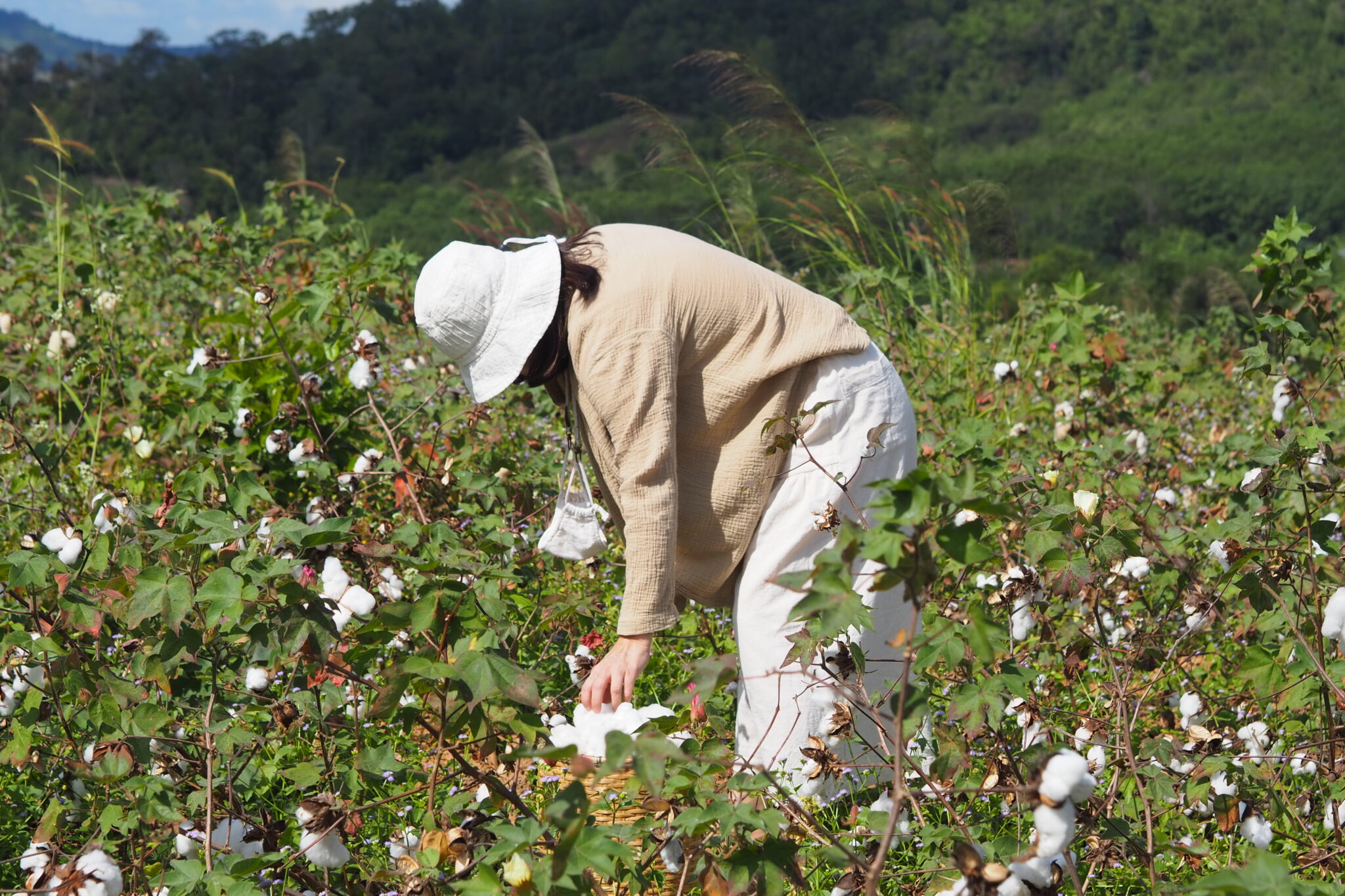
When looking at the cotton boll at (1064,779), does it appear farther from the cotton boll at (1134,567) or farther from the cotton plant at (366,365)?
the cotton plant at (366,365)

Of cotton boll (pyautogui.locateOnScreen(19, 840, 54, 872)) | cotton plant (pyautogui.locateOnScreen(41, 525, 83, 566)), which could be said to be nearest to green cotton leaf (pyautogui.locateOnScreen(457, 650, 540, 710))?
cotton boll (pyautogui.locateOnScreen(19, 840, 54, 872))

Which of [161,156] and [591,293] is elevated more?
[591,293]

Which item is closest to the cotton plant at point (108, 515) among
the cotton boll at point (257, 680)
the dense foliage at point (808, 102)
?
the cotton boll at point (257, 680)

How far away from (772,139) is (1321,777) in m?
3.84

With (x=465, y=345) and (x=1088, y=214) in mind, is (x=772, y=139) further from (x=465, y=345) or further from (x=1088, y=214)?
(x=1088, y=214)

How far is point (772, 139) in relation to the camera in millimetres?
5168

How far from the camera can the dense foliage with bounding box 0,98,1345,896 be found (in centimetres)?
127

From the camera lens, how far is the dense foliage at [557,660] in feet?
4.18

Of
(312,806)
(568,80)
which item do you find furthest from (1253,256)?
(568,80)

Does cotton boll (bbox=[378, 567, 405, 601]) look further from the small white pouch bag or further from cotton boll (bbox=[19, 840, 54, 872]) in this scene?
cotton boll (bbox=[19, 840, 54, 872])

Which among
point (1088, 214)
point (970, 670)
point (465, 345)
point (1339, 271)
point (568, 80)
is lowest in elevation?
point (1088, 214)

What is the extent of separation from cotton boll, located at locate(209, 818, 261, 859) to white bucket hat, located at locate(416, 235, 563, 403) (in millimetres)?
685

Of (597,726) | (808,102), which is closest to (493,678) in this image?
(597,726)

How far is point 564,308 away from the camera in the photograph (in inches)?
→ 74.0
